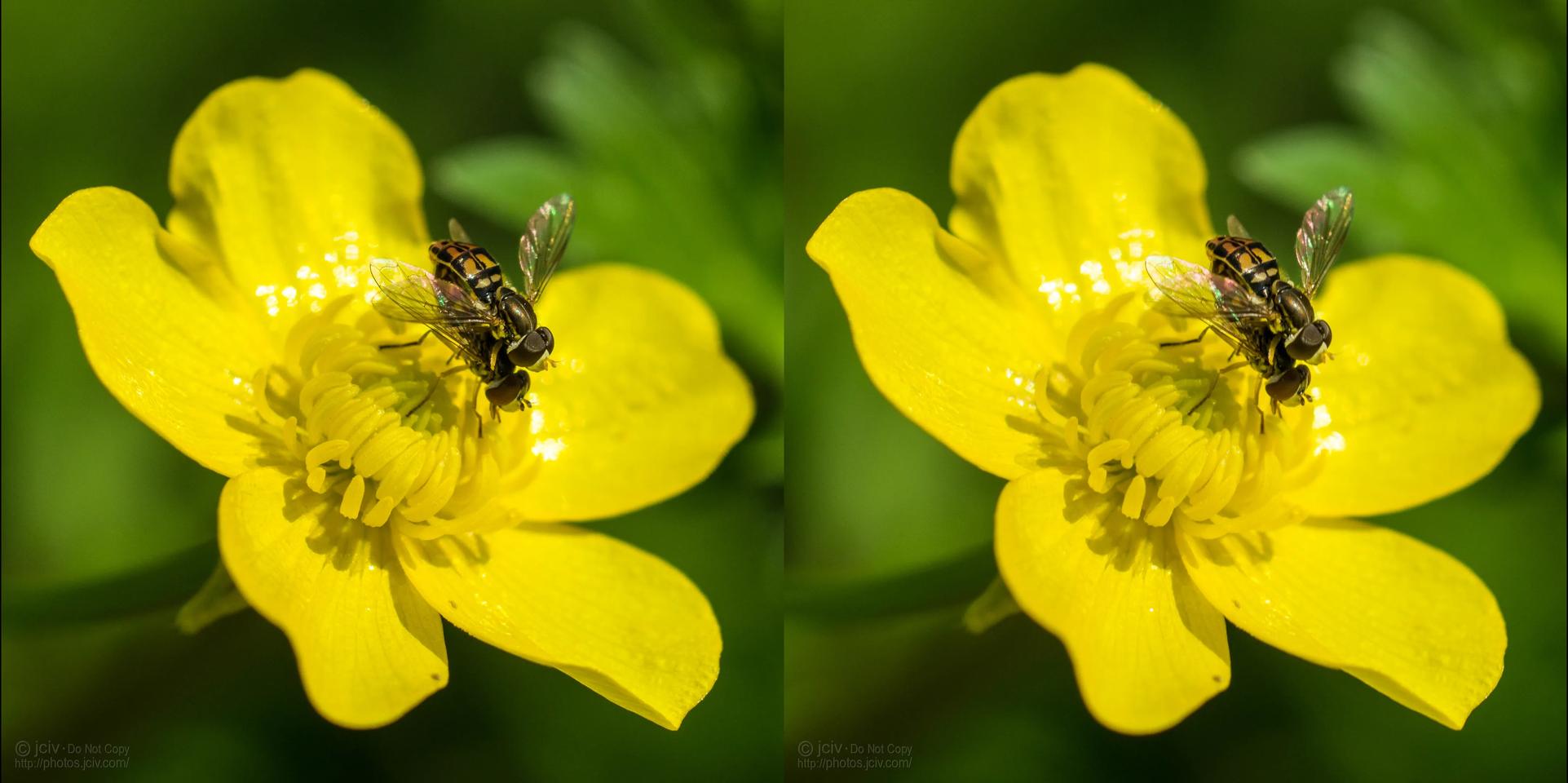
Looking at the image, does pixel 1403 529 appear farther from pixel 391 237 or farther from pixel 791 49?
pixel 391 237

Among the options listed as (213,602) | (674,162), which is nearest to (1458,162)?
(674,162)

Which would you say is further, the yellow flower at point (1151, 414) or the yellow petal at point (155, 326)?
the yellow flower at point (1151, 414)

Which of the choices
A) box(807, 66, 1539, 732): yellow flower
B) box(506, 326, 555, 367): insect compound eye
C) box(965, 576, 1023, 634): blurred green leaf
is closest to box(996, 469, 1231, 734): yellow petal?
box(807, 66, 1539, 732): yellow flower

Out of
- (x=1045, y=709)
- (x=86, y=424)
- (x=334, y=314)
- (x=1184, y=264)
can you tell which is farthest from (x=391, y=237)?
→ (x=1045, y=709)

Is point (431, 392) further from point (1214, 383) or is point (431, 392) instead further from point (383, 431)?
point (1214, 383)

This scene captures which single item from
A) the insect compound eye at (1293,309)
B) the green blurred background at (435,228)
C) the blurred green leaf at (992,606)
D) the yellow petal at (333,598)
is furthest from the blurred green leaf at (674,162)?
the insect compound eye at (1293,309)

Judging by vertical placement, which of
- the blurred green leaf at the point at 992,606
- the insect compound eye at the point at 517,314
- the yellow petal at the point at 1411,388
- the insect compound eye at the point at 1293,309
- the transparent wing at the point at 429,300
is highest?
the transparent wing at the point at 429,300

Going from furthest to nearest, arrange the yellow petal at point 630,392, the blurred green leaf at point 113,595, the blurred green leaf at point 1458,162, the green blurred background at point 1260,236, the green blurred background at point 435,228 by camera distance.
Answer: the blurred green leaf at point 1458,162 < the green blurred background at point 1260,236 < the green blurred background at point 435,228 < the yellow petal at point 630,392 < the blurred green leaf at point 113,595

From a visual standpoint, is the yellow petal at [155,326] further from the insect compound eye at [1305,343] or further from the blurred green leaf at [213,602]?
the insect compound eye at [1305,343]
